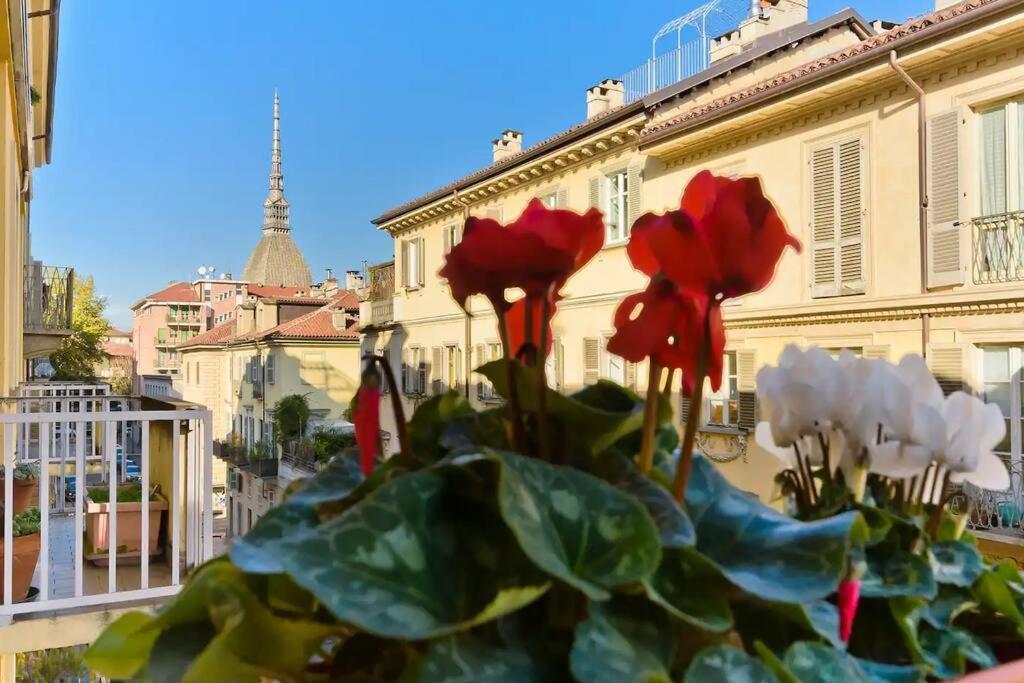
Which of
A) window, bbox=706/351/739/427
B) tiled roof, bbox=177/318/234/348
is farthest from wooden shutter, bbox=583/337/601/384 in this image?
tiled roof, bbox=177/318/234/348

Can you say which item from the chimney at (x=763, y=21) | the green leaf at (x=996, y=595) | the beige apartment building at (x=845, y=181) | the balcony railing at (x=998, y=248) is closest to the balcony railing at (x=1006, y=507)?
the beige apartment building at (x=845, y=181)

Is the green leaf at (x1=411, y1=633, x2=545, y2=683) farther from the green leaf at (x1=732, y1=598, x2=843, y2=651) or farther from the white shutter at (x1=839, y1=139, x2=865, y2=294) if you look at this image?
the white shutter at (x1=839, y1=139, x2=865, y2=294)

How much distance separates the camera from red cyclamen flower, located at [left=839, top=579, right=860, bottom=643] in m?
0.56

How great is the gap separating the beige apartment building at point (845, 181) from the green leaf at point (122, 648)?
5364 mm

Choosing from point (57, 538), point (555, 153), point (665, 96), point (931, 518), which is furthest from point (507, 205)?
point (931, 518)

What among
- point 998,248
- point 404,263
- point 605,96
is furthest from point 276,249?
point 998,248

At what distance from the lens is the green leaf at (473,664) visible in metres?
0.43

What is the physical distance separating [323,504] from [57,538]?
4.98m

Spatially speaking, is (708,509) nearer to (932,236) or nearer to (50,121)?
(932,236)

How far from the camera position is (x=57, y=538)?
4.76m

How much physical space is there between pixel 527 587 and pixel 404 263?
1735cm

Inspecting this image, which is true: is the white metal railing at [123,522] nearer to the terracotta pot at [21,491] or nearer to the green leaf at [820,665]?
the terracotta pot at [21,491]

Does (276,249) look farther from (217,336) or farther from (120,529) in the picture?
(120,529)

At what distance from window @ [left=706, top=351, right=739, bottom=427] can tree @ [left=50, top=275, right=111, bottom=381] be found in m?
16.0
